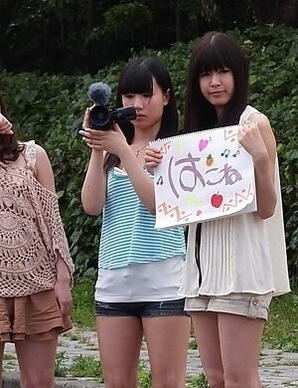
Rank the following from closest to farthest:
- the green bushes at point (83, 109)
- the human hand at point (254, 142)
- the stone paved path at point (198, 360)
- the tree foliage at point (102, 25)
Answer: the human hand at point (254, 142)
the stone paved path at point (198, 360)
the green bushes at point (83, 109)
the tree foliage at point (102, 25)

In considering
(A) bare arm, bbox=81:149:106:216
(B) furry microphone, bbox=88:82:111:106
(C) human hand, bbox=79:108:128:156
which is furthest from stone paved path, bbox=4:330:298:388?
(B) furry microphone, bbox=88:82:111:106

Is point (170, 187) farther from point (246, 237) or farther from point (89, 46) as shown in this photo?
point (89, 46)

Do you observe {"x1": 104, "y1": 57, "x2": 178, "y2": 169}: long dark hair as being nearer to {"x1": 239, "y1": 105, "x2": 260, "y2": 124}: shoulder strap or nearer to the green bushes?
{"x1": 239, "y1": 105, "x2": 260, "y2": 124}: shoulder strap

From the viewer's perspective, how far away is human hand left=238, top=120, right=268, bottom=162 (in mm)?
4023

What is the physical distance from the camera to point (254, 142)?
4031 millimetres

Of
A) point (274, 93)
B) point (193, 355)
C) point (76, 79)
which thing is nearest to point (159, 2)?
point (76, 79)

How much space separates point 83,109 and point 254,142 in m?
10.2

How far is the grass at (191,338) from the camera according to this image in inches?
274

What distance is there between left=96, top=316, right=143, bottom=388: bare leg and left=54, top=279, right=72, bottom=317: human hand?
0.26m

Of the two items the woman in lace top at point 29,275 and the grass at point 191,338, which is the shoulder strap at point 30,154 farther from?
the grass at point 191,338

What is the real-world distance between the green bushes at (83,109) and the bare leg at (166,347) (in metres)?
6.08

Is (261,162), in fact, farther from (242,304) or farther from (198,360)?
(198,360)

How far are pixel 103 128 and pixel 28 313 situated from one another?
0.92 meters

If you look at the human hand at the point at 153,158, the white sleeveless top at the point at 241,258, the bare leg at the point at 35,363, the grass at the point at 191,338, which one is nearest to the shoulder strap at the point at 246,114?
Result: the white sleeveless top at the point at 241,258
